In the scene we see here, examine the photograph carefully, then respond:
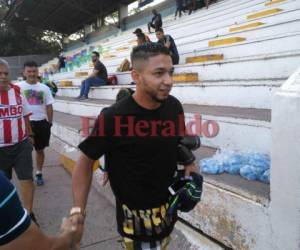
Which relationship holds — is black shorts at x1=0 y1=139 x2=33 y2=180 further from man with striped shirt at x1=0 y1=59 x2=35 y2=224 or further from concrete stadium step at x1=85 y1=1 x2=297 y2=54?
concrete stadium step at x1=85 y1=1 x2=297 y2=54

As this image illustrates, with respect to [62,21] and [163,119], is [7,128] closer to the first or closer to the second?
[163,119]

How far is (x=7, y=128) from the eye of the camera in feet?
12.1

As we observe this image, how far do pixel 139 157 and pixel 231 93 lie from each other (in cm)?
305

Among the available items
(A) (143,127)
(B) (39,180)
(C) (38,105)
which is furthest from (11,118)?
(A) (143,127)

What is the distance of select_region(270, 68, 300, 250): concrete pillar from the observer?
2.10 m

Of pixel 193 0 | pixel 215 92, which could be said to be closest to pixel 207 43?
pixel 215 92

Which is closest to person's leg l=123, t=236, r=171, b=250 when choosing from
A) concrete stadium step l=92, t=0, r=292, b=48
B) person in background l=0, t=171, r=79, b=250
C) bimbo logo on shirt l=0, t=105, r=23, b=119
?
person in background l=0, t=171, r=79, b=250

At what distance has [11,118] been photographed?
12.2ft

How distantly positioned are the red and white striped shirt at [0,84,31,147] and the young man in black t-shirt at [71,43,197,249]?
217cm

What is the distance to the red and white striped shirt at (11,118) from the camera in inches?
145

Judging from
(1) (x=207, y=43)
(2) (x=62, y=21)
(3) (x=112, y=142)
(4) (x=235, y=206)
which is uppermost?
(2) (x=62, y=21)

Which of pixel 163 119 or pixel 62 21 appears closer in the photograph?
pixel 163 119

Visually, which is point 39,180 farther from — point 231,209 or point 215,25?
point 215,25

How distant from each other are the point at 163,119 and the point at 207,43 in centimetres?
668
